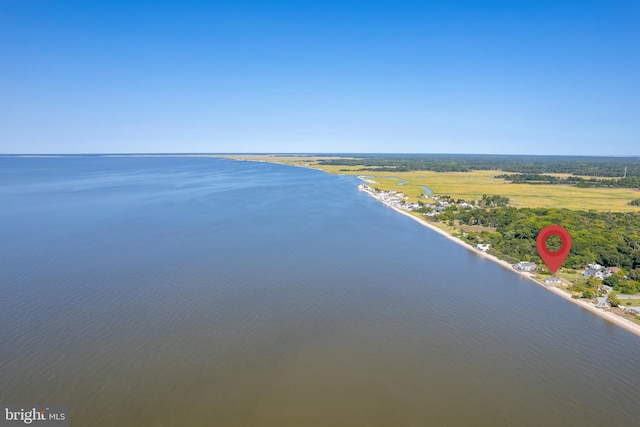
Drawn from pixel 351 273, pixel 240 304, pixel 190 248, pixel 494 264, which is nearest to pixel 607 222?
pixel 494 264

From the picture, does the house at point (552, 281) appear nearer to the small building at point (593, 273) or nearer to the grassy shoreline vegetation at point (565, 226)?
the grassy shoreline vegetation at point (565, 226)

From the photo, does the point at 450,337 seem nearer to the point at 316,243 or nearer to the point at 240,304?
the point at 240,304

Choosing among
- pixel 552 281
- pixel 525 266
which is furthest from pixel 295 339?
pixel 525 266

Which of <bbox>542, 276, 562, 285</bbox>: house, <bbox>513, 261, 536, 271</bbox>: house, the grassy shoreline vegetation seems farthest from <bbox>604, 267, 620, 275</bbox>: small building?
<bbox>513, 261, 536, 271</bbox>: house

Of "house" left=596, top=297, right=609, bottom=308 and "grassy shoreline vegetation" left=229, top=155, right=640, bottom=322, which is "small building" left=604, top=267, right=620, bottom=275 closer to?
"grassy shoreline vegetation" left=229, top=155, right=640, bottom=322

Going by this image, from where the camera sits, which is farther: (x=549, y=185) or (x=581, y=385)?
(x=549, y=185)

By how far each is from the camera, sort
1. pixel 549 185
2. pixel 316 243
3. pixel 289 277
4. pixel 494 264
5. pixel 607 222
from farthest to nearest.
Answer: pixel 549 185, pixel 607 222, pixel 316 243, pixel 494 264, pixel 289 277
